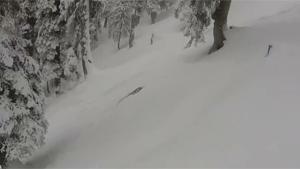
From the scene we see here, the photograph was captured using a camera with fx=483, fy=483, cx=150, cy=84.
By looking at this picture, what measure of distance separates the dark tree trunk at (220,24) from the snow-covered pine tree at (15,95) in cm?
614

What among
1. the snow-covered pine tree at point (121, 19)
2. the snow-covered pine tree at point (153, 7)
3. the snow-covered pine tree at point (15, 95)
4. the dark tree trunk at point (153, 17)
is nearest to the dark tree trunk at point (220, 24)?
the snow-covered pine tree at point (15, 95)

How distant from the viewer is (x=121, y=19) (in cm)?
4741

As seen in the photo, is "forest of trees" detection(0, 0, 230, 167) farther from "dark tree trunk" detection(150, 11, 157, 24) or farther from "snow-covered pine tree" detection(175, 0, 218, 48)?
"dark tree trunk" detection(150, 11, 157, 24)

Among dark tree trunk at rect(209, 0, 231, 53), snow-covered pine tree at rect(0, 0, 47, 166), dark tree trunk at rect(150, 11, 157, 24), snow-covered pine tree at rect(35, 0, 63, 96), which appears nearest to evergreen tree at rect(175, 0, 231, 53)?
dark tree trunk at rect(209, 0, 231, 53)

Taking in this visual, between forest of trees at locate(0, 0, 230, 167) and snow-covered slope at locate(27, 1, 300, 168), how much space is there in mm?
1246

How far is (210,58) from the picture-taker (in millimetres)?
15938

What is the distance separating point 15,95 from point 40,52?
33.5 feet

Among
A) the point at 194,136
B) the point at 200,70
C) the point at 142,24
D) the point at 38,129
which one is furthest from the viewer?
the point at 142,24

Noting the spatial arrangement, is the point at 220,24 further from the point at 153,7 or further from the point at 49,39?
the point at 153,7

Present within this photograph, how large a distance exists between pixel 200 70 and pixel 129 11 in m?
31.9

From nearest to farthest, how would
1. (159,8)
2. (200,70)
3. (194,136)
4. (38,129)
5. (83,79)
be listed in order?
(194,136)
(38,129)
(200,70)
(83,79)
(159,8)

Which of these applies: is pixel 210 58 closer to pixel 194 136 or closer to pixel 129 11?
pixel 194 136

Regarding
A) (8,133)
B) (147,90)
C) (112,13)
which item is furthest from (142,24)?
(8,133)

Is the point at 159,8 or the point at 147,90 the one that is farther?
the point at 159,8
